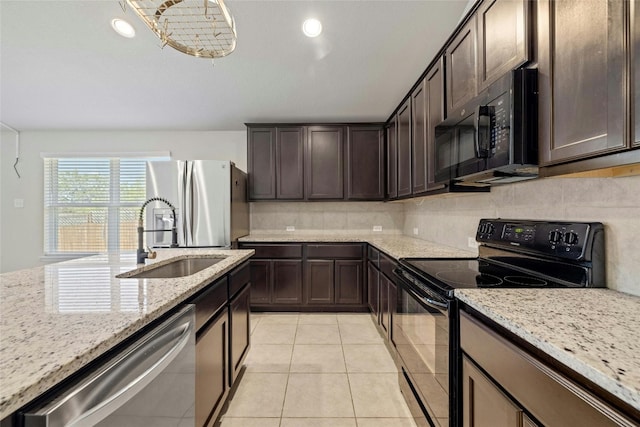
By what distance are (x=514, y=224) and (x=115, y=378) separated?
1875mm

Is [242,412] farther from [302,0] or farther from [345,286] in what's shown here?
[302,0]

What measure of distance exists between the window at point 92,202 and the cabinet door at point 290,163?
2.05 m

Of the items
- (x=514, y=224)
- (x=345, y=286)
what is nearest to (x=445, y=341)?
(x=514, y=224)

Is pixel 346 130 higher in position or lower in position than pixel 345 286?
higher

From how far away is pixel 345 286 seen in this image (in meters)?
3.21

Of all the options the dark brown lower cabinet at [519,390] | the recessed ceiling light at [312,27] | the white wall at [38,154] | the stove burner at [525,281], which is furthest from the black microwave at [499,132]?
the white wall at [38,154]

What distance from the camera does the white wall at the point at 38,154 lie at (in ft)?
12.6

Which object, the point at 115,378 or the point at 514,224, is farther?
the point at 514,224

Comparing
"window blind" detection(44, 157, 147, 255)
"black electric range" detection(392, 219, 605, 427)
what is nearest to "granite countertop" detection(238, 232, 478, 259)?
"black electric range" detection(392, 219, 605, 427)

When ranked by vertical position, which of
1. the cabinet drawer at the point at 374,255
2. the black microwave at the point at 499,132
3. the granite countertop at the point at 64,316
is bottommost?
the cabinet drawer at the point at 374,255

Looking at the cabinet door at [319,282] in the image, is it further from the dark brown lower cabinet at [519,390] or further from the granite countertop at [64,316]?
the dark brown lower cabinet at [519,390]

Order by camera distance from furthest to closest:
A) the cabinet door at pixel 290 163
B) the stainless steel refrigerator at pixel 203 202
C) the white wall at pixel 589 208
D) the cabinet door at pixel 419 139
Answer: the cabinet door at pixel 290 163, the stainless steel refrigerator at pixel 203 202, the cabinet door at pixel 419 139, the white wall at pixel 589 208

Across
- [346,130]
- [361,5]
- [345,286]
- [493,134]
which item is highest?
[361,5]

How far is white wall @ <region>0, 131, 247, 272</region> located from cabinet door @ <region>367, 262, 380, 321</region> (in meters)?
2.35
